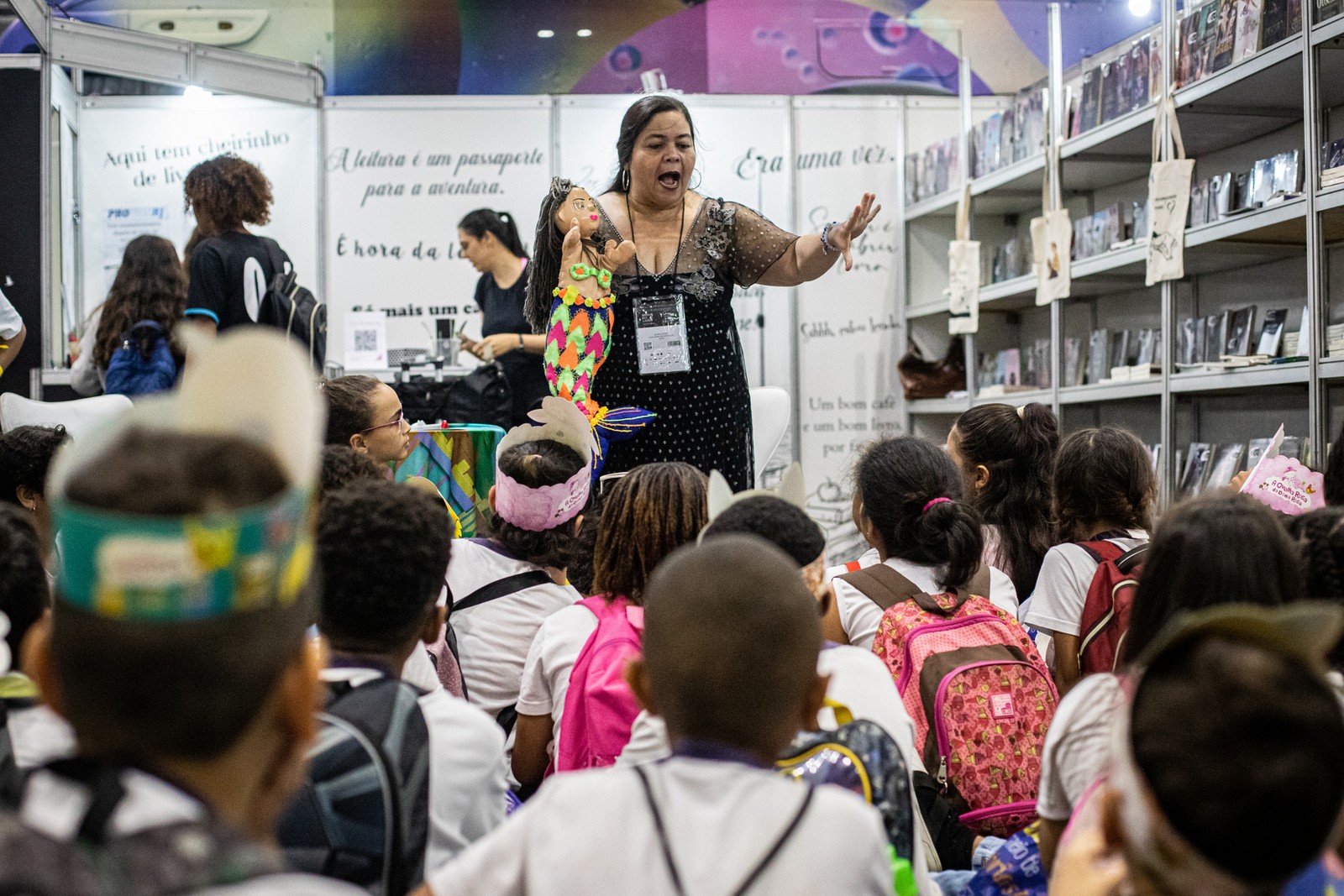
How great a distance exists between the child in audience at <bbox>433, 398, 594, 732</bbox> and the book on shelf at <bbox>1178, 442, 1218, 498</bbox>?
2811 millimetres

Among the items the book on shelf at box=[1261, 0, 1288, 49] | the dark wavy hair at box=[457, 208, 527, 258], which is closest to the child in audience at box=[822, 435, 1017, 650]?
the book on shelf at box=[1261, 0, 1288, 49]

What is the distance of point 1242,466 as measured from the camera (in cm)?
432

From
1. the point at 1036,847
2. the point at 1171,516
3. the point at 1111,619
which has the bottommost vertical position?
the point at 1036,847

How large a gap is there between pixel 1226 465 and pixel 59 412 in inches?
143

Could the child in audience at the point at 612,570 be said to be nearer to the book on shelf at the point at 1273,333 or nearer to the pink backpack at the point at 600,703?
the pink backpack at the point at 600,703

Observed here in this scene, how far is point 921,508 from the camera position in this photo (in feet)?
7.15

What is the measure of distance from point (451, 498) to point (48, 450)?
1231 millimetres

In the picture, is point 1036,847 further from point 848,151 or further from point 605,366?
point 848,151

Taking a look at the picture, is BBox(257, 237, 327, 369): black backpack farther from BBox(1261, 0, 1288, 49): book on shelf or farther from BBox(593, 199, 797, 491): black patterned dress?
BBox(1261, 0, 1288, 49): book on shelf

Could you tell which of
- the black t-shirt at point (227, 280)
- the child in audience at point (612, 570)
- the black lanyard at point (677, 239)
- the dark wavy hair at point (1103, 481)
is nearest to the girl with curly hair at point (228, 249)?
the black t-shirt at point (227, 280)

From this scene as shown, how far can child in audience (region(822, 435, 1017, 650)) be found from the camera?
2.07m

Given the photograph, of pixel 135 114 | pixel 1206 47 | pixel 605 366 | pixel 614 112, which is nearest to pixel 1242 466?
pixel 1206 47

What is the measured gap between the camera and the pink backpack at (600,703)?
1718mm

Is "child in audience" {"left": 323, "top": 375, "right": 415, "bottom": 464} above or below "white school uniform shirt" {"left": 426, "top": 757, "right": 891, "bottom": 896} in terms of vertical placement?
above
